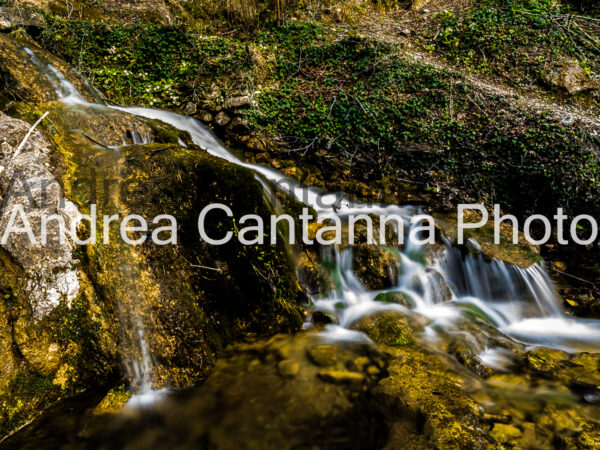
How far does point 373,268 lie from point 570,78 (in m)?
8.17

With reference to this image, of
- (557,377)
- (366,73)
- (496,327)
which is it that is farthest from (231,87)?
(557,377)

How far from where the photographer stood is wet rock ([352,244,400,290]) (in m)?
4.62

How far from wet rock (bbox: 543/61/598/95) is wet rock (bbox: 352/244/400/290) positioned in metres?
7.53

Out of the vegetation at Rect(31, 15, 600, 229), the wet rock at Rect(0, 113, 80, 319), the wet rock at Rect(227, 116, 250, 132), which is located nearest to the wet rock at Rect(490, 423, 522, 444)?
the wet rock at Rect(0, 113, 80, 319)

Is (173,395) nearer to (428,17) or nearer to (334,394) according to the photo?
(334,394)

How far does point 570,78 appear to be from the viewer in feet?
25.2

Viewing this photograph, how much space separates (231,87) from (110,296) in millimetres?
6730

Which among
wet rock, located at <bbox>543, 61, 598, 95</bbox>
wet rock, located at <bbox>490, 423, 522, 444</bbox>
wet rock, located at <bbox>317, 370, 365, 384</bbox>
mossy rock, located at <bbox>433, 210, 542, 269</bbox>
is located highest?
wet rock, located at <bbox>543, 61, 598, 95</bbox>

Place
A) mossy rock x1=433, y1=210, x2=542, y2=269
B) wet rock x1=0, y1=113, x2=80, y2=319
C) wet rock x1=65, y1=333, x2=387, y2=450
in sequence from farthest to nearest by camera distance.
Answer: mossy rock x1=433, y1=210, x2=542, y2=269 → wet rock x1=0, y1=113, x2=80, y2=319 → wet rock x1=65, y1=333, x2=387, y2=450

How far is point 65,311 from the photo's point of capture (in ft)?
7.86

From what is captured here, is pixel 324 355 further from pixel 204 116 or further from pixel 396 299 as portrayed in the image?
pixel 204 116

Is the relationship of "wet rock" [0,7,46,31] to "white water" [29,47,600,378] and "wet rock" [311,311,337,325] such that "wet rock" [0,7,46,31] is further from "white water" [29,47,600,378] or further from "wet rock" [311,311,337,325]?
"wet rock" [311,311,337,325]

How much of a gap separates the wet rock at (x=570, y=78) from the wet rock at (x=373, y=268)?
7.53 meters

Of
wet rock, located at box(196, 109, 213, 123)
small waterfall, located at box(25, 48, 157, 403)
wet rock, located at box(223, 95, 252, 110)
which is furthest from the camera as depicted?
wet rock, located at box(196, 109, 213, 123)
